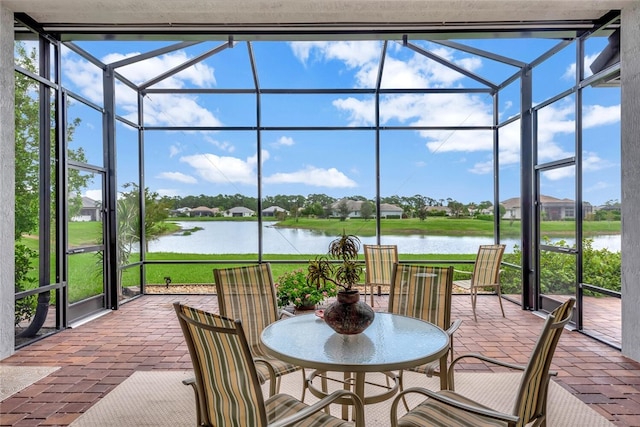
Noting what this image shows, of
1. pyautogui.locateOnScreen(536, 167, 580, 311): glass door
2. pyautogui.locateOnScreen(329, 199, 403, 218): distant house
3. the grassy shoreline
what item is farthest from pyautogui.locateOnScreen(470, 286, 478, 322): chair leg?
pyautogui.locateOnScreen(329, 199, 403, 218): distant house

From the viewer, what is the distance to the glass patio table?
5.56 ft

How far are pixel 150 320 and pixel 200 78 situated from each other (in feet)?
12.5

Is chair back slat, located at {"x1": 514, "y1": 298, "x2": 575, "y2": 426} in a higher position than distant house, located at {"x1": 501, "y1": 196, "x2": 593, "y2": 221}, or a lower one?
lower

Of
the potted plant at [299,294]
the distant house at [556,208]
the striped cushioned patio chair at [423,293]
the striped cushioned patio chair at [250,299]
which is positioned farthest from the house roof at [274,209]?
the striped cushioned patio chair at [423,293]

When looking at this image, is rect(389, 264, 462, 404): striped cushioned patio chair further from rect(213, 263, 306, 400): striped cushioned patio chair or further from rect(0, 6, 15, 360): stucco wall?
rect(0, 6, 15, 360): stucco wall

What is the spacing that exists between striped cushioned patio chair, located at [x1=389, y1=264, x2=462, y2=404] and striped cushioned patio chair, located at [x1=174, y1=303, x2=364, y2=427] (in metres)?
1.31

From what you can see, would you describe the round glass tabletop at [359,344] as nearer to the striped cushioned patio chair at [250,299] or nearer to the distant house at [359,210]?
the striped cushioned patio chair at [250,299]

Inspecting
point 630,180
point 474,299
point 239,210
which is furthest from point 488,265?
point 239,210

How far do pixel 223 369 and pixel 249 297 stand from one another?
4.06 ft

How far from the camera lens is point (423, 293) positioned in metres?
2.65

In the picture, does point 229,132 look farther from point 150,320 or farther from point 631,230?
point 631,230

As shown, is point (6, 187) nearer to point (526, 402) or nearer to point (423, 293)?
point (423, 293)

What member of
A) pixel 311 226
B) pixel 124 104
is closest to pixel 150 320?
pixel 311 226

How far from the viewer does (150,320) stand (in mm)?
4672
